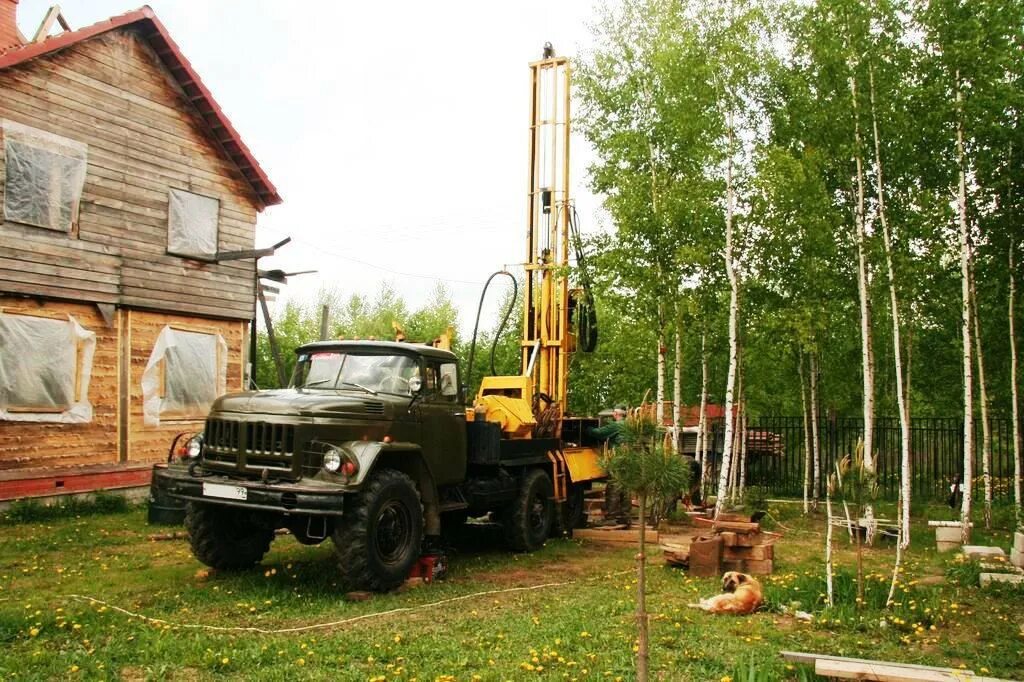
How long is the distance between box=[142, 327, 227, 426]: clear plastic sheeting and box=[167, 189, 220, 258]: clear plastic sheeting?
1547 millimetres

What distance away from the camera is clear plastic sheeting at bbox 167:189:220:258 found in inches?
619

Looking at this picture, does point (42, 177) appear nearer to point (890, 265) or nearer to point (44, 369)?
point (44, 369)

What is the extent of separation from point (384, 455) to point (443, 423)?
1.28 metres

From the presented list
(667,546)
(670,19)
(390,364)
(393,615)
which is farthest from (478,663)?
(670,19)

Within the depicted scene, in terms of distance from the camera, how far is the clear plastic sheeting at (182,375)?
1517 centimetres

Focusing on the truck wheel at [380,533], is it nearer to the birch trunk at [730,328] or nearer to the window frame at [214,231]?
the birch trunk at [730,328]

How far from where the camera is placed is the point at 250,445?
8.25 metres

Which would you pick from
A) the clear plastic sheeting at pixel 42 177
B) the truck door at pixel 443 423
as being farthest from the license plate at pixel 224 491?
the clear plastic sheeting at pixel 42 177

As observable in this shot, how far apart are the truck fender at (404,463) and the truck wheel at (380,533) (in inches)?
7.5

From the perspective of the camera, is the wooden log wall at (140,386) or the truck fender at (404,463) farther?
the wooden log wall at (140,386)

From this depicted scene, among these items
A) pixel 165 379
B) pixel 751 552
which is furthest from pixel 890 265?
pixel 165 379

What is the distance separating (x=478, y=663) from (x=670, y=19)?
1290cm

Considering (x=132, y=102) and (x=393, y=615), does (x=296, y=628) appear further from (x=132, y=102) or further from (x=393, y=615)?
(x=132, y=102)

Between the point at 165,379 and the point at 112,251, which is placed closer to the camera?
the point at 112,251
